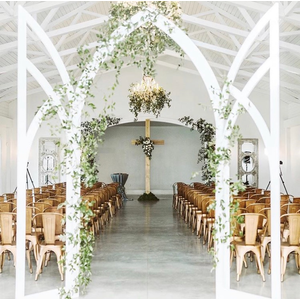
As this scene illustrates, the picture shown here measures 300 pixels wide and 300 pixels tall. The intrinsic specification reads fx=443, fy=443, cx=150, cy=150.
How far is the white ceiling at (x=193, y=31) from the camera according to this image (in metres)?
9.01

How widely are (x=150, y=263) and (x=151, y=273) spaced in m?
0.61

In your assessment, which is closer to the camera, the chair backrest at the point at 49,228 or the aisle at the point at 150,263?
the aisle at the point at 150,263

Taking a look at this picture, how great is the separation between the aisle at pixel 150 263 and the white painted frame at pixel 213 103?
59 cm

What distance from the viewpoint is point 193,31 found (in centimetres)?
1478

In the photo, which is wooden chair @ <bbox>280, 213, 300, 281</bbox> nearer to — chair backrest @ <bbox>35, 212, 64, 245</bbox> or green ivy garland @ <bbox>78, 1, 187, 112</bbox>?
green ivy garland @ <bbox>78, 1, 187, 112</bbox>

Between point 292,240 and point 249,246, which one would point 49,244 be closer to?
point 249,246

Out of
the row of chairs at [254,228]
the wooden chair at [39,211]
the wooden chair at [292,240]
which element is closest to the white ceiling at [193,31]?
the row of chairs at [254,228]

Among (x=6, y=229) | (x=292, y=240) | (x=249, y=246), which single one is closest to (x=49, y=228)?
(x=6, y=229)

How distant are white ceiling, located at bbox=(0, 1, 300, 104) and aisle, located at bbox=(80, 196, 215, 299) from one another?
3.13 m

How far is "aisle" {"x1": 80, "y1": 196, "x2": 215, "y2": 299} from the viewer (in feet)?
18.1

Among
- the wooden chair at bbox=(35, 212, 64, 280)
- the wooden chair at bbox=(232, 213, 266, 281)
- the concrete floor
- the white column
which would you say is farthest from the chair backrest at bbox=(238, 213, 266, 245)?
the white column

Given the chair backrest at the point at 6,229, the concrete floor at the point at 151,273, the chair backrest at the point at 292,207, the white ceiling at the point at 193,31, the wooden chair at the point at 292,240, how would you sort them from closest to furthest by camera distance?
1. the concrete floor at the point at 151,273
2. the wooden chair at the point at 292,240
3. the chair backrest at the point at 6,229
4. the chair backrest at the point at 292,207
5. the white ceiling at the point at 193,31

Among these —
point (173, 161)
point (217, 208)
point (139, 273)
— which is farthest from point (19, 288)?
point (173, 161)

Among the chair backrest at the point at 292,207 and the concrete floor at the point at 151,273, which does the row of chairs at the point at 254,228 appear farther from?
the concrete floor at the point at 151,273
